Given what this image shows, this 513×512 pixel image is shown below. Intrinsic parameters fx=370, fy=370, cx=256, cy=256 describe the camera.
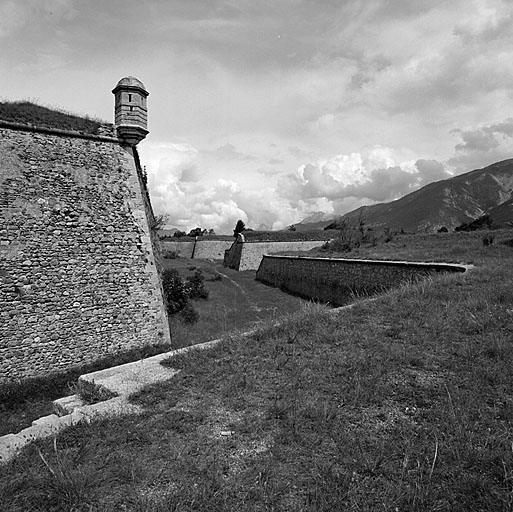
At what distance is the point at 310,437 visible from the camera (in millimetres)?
3305

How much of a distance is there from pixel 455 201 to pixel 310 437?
157 m

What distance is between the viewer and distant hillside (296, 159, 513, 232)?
127625mm

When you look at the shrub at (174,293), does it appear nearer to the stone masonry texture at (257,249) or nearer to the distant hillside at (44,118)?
the distant hillside at (44,118)

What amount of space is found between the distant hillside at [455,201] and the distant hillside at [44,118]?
116405mm

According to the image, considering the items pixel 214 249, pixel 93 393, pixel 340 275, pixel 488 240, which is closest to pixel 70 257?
pixel 93 393

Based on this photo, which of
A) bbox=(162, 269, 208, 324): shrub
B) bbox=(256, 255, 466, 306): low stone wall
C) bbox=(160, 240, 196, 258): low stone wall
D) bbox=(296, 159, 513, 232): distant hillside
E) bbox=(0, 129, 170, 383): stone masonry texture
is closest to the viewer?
bbox=(0, 129, 170, 383): stone masonry texture

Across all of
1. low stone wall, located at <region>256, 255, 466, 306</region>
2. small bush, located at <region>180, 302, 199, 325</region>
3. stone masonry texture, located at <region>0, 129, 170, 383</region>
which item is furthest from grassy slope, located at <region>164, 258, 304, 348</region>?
stone masonry texture, located at <region>0, 129, 170, 383</region>

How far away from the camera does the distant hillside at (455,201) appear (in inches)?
5025

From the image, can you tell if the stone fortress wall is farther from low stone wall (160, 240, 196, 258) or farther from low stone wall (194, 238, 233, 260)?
low stone wall (160, 240, 196, 258)

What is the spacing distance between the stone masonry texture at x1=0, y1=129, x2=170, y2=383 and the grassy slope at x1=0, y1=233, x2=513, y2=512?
6.16 meters

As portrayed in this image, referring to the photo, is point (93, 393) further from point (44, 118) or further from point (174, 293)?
point (174, 293)

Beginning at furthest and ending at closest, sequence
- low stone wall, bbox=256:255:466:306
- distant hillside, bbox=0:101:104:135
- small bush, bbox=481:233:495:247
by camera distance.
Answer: small bush, bbox=481:233:495:247 < low stone wall, bbox=256:255:466:306 < distant hillside, bbox=0:101:104:135

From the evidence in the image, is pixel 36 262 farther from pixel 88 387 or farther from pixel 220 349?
pixel 220 349

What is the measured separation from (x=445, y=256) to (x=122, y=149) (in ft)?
48.4
